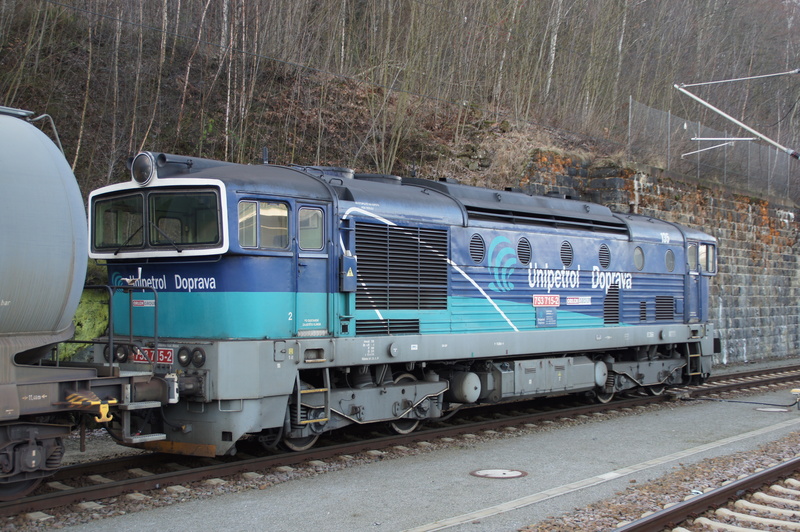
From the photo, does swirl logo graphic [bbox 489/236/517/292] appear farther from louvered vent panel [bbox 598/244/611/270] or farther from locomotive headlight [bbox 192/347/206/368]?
locomotive headlight [bbox 192/347/206/368]

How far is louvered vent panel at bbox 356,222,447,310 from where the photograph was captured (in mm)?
10000

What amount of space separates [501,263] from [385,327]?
2.75m

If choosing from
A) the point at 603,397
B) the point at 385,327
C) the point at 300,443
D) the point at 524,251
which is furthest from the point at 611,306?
the point at 300,443

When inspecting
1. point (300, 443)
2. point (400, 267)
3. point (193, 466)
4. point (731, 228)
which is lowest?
point (193, 466)

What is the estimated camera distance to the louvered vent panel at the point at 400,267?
1000 cm

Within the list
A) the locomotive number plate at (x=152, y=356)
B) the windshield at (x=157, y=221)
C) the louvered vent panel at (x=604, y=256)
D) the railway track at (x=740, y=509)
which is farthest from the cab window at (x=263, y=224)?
the louvered vent panel at (x=604, y=256)

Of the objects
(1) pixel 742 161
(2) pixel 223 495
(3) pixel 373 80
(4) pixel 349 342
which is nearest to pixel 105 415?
(2) pixel 223 495

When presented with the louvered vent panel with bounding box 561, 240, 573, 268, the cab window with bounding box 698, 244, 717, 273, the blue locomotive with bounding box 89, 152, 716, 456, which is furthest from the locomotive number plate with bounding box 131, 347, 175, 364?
the cab window with bounding box 698, 244, 717, 273

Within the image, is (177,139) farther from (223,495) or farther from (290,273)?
(223,495)

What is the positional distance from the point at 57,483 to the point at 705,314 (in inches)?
559

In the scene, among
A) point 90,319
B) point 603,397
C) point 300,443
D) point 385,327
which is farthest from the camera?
point 603,397

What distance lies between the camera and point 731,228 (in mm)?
24656

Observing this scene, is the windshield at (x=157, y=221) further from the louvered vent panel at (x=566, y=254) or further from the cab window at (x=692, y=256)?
the cab window at (x=692, y=256)

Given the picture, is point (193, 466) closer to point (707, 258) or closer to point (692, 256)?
point (692, 256)
